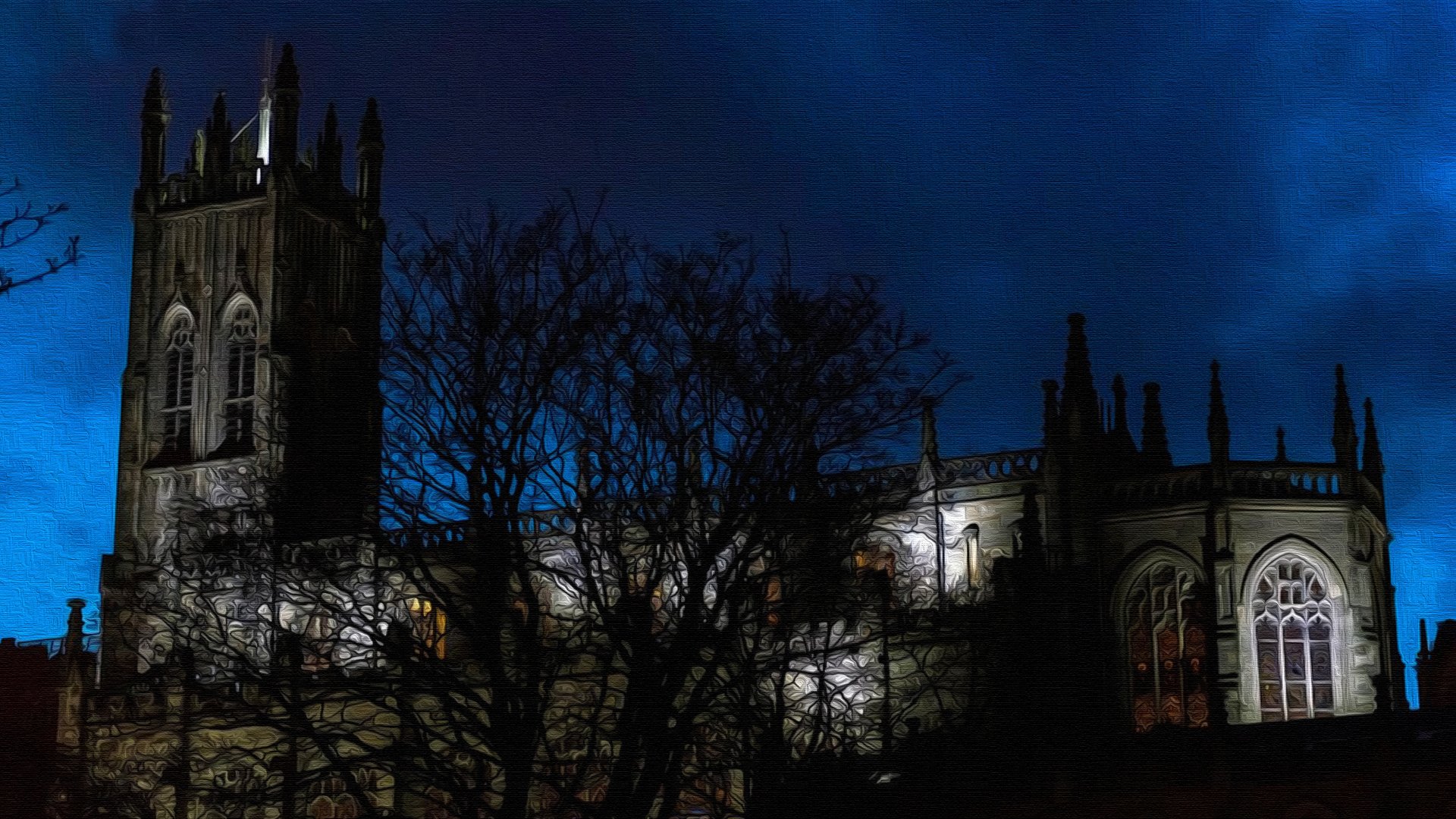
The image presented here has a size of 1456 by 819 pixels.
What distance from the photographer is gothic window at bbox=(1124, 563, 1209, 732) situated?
5216 cm

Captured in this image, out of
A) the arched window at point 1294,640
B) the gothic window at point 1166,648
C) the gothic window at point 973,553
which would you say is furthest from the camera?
the gothic window at point 973,553

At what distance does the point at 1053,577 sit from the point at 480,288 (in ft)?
77.1

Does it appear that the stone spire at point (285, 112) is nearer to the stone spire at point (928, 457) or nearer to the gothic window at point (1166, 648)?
the stone spire at point (928, 457)

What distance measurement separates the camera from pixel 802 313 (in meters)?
33.8

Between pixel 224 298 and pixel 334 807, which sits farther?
pixel 224 298

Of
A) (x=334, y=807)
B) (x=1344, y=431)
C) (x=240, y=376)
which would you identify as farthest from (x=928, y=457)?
(x=240, y=376)

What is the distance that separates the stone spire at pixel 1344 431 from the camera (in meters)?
52.3

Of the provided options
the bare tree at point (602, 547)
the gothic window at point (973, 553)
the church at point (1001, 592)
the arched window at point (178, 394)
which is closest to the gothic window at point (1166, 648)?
the church at point (1001, 592)

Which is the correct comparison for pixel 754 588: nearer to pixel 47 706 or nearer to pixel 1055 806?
pixel 1055 806

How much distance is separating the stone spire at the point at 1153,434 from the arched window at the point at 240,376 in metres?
29.2

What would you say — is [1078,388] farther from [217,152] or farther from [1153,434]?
[217,152]

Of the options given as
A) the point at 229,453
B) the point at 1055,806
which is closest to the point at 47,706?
the point at 229,453

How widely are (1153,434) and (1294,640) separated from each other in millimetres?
11272

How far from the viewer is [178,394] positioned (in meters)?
71.9
